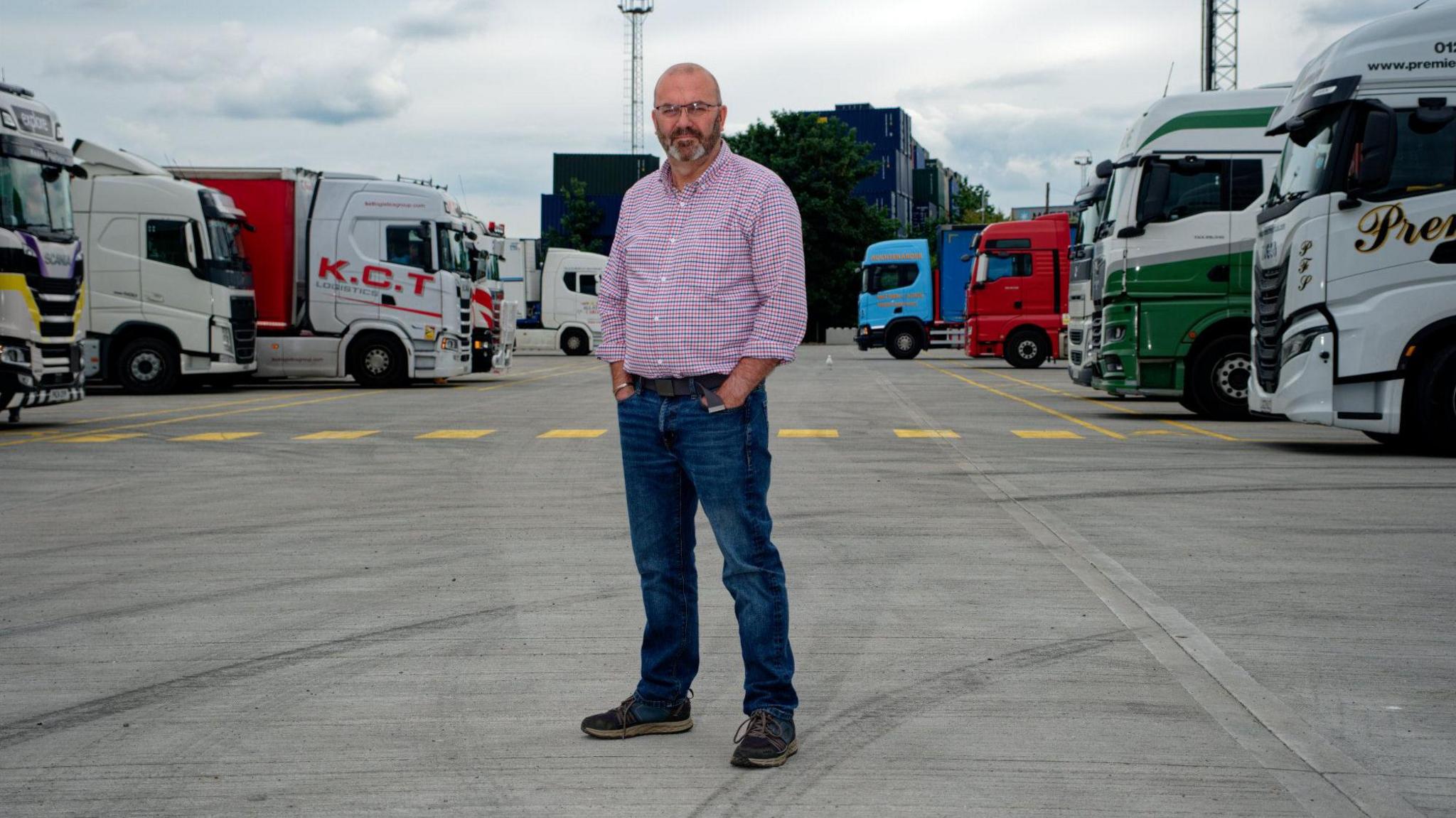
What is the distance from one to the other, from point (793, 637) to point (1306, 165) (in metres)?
9.83

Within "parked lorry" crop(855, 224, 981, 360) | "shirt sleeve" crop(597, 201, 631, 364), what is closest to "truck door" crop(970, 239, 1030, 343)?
"parked lorry" crop(855, 224, 981, 360)

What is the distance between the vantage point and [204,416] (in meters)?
19.7

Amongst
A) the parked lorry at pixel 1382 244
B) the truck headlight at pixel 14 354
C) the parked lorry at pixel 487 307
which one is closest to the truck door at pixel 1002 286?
the parked lorry at pixel 487 307

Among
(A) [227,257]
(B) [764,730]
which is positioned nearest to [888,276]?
(A) [227,257]

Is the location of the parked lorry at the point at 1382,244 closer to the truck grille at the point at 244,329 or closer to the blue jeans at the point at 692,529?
the blue jeans at the point at 692,529

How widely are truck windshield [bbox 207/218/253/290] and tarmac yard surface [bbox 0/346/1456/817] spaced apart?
41.4 ft

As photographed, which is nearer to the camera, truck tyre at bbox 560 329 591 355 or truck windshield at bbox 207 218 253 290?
truck windshield at bbox 207 218 253 290

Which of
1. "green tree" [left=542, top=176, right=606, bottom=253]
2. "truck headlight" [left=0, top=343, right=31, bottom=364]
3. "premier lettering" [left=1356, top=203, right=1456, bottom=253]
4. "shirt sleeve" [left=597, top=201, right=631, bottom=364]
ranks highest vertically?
"green tree" [left=542, top=176, right=606, bottom=253]

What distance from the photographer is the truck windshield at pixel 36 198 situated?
1664 cm

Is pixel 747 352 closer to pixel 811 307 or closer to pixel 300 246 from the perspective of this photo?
pixel 300 246

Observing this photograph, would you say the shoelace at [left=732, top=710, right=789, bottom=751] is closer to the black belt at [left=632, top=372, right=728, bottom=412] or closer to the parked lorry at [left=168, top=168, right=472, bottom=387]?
the black belt at [left=632, top=372, right=728, bottom=412]

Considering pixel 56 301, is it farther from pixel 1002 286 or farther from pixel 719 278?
pixel 1002 286

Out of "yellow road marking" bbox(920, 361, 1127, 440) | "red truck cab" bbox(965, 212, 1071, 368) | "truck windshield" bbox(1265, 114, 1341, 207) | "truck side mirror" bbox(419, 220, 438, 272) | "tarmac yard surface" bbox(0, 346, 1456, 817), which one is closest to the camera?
"tarmac yard surface" bbox(0, 346, 1456, 817)

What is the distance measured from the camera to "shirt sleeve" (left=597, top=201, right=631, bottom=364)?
466 centimetres
